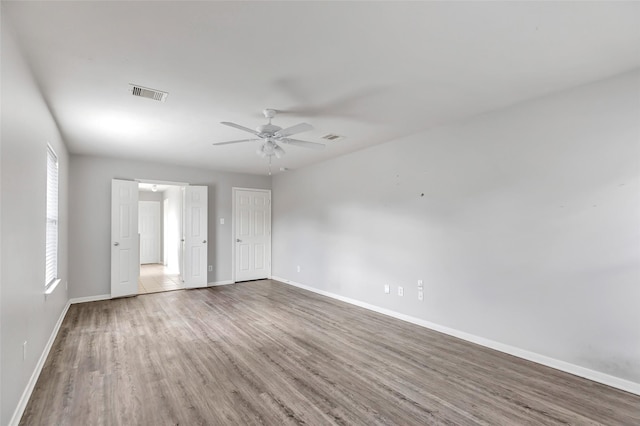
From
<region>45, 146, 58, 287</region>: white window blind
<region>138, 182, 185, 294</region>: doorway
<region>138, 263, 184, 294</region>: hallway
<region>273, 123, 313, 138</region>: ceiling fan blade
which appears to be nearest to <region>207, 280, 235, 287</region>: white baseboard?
<region>138, 263, 184, 294</region>: hallway

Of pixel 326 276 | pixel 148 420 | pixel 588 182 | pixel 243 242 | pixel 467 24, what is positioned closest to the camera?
pixel 467 24

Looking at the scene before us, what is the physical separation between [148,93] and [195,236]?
4025 mm

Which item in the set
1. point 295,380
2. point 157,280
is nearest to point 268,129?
point 295,380

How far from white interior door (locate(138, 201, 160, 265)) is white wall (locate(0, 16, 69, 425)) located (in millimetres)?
7567

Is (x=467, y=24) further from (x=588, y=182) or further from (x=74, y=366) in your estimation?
(x=74, y=366)

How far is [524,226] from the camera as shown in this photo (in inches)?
123

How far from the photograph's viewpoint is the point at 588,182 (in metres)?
2.75

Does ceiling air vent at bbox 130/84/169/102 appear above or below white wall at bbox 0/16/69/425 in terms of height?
above

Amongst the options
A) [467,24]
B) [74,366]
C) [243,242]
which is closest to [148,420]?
[74,366]

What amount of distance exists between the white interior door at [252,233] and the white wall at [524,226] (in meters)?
3.12

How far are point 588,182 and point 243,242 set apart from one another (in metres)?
6.09

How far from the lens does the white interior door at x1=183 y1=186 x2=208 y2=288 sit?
20.8 ft

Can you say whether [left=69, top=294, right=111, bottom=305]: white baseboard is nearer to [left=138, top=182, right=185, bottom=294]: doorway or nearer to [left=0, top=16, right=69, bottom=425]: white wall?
[left=138, top=182, right=185, bottom=294]: doorway

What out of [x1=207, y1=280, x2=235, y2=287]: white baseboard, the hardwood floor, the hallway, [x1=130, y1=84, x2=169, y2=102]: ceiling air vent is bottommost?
the hallway
